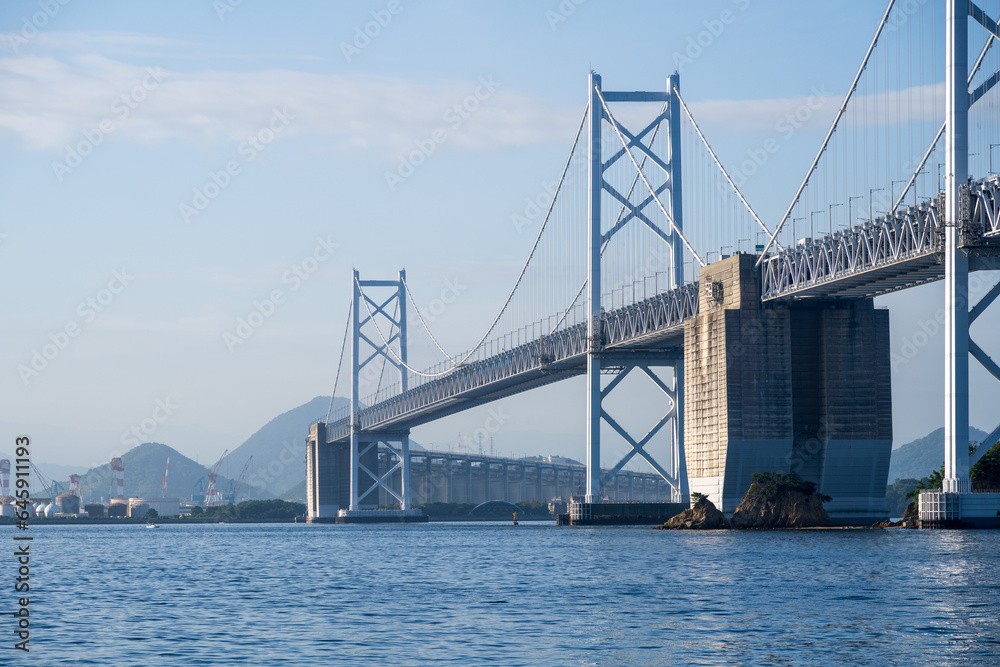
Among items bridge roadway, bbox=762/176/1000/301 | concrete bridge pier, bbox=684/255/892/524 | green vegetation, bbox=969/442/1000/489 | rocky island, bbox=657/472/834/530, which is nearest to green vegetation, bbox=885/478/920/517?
green vegetation, bbox=969/442/1000/489

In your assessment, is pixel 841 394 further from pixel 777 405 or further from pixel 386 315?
pixel 386 315

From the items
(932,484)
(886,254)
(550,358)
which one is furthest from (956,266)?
(550,358)

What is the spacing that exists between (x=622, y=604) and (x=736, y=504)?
35394 millimetres

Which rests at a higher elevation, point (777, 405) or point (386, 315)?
point (386, 315)

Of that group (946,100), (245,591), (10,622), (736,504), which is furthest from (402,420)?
(10,622)

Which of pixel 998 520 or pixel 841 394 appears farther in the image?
pixel 841 394

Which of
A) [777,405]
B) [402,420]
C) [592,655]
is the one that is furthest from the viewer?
[402,420]

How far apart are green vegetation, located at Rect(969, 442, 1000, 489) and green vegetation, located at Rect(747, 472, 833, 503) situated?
275 inches

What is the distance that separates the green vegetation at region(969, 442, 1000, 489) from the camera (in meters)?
60.3

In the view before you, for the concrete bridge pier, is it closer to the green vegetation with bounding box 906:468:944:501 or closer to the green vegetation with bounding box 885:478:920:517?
the green vegetation with bounding box 906:468:944:501

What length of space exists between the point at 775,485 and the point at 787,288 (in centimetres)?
855

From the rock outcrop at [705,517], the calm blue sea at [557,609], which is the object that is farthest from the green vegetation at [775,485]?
the calm blue sea at [557,609]

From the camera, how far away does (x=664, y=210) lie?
75.7 m

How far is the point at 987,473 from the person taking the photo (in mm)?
61094
